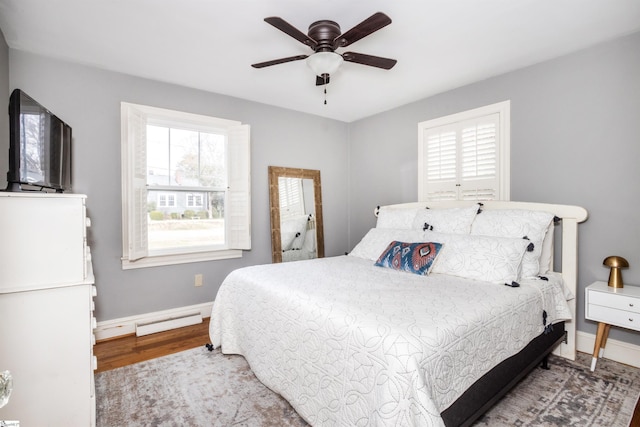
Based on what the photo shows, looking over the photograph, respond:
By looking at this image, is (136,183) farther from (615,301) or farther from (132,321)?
(615,301)

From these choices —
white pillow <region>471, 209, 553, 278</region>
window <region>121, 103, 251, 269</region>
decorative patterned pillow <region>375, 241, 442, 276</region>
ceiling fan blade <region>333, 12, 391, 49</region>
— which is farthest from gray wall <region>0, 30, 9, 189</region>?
white pillow <region>471, 209, 553, 278</region>

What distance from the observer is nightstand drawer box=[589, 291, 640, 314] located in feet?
6.73

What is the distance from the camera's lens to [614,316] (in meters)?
2.13

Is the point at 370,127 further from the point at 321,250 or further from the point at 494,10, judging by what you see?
the point at 494,10

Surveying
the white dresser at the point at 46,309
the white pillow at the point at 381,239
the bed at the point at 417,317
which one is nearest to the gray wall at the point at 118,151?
the bed at the point at 417,317

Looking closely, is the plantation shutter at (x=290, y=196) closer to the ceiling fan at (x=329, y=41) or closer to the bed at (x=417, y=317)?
the bed at (x=417, y=317)

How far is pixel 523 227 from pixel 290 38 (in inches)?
89.0

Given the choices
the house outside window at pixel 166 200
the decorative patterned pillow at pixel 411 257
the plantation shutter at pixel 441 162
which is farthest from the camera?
the plantation shutter at pixel 441 162

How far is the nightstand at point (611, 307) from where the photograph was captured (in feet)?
6.75

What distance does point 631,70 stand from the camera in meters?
2.29

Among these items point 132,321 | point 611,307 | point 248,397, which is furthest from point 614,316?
point 132,321

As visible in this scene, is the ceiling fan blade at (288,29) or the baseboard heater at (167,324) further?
the baseboard heater at (167,324)

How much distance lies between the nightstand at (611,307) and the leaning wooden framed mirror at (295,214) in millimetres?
2764

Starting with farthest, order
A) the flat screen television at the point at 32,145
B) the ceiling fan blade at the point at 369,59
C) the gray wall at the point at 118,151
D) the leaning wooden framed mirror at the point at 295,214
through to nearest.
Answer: the leaning wooden framed mirror at the point at 295,214 → the gray wall at the point at 118,151 → the ceiling fan blade at the point at 369,59 → the flat screen television at the point at 32,145
